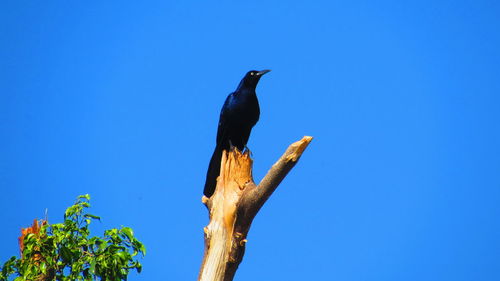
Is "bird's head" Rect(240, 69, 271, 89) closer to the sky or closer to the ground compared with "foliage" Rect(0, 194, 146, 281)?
closer to the sky

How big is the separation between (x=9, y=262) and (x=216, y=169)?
9.50ft

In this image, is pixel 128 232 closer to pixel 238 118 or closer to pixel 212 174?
pixel 212 174

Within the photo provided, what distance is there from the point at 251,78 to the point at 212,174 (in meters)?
2.17

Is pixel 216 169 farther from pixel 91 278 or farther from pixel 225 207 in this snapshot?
pixel 91 278

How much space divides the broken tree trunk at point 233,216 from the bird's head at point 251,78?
312 centimetres

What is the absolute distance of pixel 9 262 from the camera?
6758 millimetres

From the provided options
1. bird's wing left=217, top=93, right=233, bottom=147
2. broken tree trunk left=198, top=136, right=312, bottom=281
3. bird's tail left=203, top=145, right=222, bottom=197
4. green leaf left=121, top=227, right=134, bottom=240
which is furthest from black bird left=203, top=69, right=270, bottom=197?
green leaf left=121, top=227, right=134, bottom=240

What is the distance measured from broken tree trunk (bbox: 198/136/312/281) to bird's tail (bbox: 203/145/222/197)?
96 cm

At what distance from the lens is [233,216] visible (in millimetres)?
7062

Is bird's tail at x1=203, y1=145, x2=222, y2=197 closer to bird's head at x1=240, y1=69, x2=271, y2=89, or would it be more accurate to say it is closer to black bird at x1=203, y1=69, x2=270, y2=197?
black bird at x1=203, y1=69, x2=270, y2=197

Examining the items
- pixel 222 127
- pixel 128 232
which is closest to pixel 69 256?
pixel 128 232

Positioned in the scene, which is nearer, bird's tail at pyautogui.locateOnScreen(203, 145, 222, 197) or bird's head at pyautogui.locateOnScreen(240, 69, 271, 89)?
bird's tail at pyautogui.locateOnScreen(203, 145, 222, 197)

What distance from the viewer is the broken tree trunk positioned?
679 centimetres

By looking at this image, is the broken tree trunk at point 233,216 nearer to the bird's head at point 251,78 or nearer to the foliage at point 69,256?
the foliage at point 69,256
